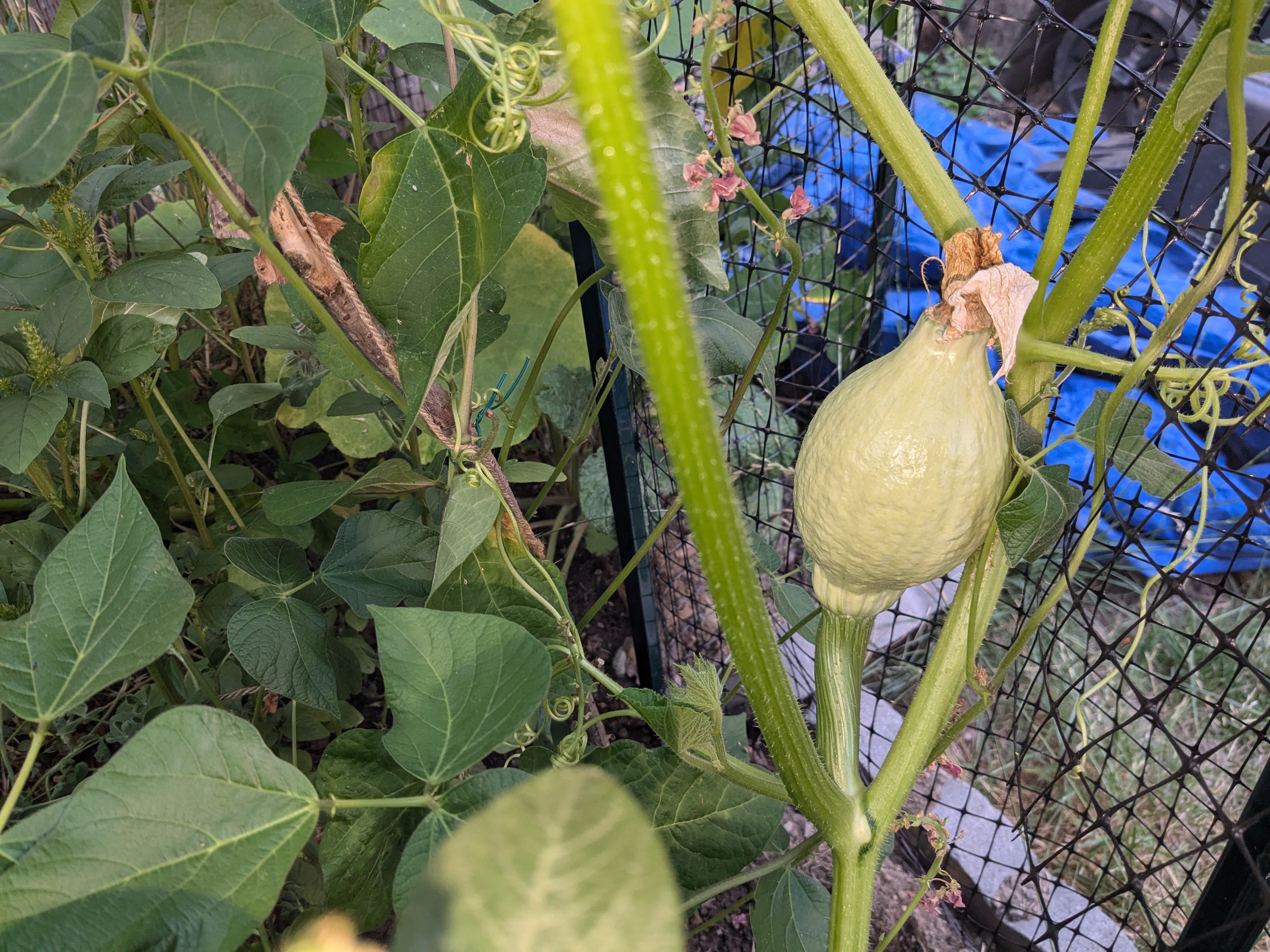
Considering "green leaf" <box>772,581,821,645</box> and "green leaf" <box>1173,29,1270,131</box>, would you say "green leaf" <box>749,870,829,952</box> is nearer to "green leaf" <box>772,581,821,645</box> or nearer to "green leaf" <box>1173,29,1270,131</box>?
"green leaf" <box>772,581,821,645</box>

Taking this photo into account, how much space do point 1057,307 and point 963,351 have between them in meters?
0.06

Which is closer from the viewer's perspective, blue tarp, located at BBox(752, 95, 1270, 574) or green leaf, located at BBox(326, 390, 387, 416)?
green leaf, located at BBox(326, 390, 387, 416)

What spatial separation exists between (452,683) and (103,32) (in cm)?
37

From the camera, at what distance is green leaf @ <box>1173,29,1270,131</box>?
1.35 feet

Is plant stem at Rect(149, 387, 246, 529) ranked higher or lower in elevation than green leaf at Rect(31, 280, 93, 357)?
lower

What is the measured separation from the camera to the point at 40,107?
0.39m

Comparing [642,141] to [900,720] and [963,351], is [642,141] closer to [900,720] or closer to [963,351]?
[963,351]

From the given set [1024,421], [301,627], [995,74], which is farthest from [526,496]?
[1024,421]

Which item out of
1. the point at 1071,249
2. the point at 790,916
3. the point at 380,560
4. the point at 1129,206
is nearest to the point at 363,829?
the point at 380,560

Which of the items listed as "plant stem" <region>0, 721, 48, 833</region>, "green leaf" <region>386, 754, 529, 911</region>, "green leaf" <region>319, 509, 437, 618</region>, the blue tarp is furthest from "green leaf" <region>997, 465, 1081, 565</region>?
the blue tarp

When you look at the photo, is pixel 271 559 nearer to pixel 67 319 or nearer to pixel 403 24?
pixel 67 319

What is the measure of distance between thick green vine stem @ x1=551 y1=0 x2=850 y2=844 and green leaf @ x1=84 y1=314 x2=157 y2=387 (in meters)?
0.54

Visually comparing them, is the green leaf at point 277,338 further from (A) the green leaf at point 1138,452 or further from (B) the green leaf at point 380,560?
(A) the green leaf at point 1138,452

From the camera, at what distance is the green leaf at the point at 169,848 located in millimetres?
391
